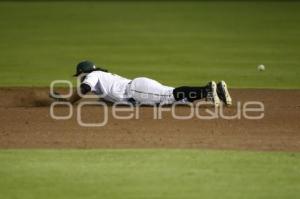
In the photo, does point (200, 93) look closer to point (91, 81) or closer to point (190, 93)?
point (190, 93)

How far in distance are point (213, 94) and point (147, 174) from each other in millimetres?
3025

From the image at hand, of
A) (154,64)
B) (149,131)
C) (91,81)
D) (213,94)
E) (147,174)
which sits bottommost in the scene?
(147,174)

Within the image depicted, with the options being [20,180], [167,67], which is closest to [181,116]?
[20,180]

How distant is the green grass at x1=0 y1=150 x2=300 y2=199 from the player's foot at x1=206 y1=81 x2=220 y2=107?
1.84 metres

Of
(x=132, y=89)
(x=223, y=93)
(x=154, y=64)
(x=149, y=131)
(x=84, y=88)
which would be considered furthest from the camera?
(x=154, y=64)

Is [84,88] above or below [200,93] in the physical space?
above

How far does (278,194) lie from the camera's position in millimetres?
8633

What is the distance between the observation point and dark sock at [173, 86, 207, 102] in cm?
1211

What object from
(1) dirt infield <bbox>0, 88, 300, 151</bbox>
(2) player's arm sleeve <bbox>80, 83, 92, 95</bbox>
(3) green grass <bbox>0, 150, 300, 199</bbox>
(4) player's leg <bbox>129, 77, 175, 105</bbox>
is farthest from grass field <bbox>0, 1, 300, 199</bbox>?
(4) player's leg <bbox>129, 77, 175, 105</bbox>

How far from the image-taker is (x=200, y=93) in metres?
12.1

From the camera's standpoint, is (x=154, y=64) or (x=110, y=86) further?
(x=154, y=64)

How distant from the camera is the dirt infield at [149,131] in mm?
10789

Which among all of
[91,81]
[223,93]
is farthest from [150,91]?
[223,93]

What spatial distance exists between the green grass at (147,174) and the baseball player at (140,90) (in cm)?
187
